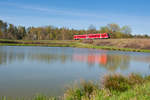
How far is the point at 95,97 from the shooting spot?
619 cm

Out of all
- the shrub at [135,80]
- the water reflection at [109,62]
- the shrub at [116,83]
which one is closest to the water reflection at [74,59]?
the water reflection at [109,62]

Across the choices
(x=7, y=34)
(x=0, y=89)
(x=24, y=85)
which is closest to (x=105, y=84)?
(x=24, y=85)

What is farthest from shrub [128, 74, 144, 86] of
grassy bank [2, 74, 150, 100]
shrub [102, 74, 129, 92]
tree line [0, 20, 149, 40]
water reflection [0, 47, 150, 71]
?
tree line [0, 20, 149, 40]

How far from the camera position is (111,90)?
282 inches

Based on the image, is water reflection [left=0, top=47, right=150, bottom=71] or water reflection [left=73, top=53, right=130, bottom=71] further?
water reflection [left=0, top=47, right=150, bottom=71]

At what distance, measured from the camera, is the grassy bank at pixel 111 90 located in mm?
6090

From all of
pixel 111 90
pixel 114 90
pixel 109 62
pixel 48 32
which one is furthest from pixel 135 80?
pixel 48 32

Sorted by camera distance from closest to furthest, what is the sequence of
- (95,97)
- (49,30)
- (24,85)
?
1. (95,97)
2. (24,85)
3. (49,30)

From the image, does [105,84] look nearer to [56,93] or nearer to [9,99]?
[56,93]

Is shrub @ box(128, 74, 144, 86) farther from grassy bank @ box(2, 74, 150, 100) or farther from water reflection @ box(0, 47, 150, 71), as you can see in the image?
water reflection @ box(0, 47, 150, 71)

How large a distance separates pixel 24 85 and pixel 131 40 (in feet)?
157

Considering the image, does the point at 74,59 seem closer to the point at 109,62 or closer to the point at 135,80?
the point at 109,62

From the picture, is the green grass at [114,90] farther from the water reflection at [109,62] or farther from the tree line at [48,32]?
the tree line at [48,32]

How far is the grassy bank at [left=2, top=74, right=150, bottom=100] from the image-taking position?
240 inches
